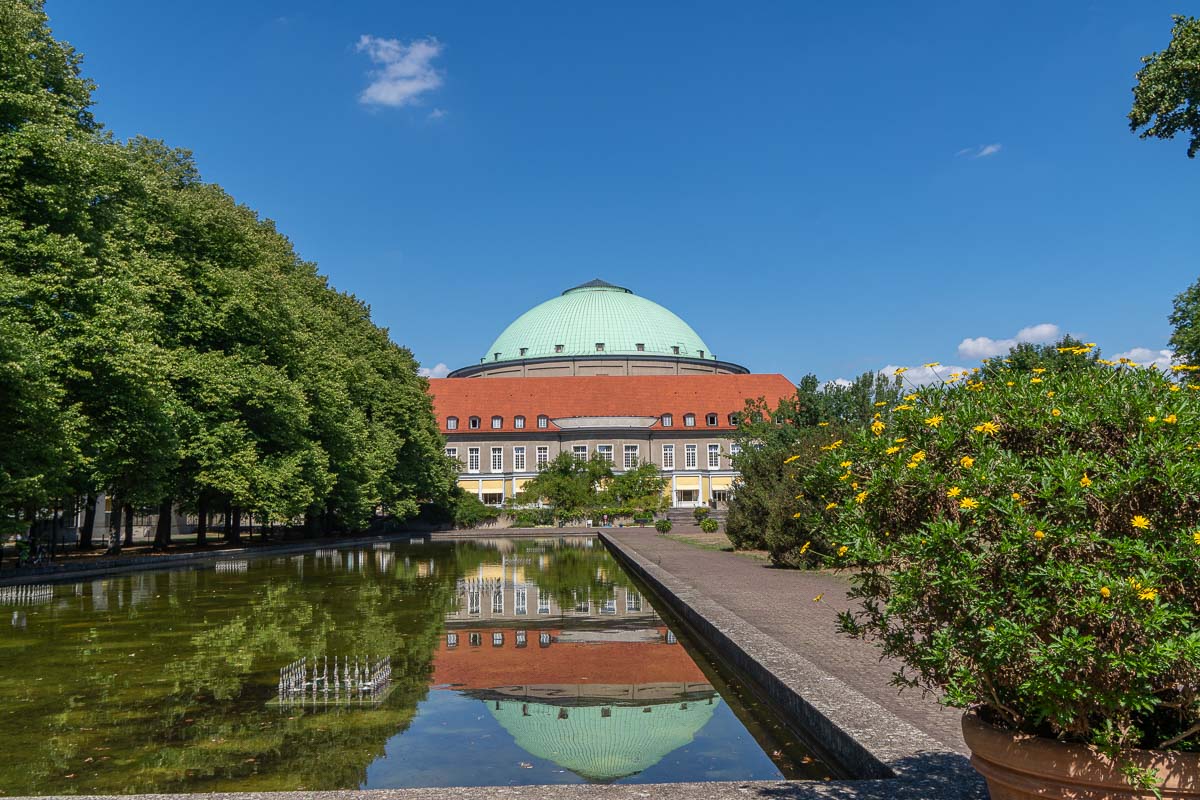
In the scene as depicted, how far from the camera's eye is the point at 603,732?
8266mm

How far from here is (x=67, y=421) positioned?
72.8 ft

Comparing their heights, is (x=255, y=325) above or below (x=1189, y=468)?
above

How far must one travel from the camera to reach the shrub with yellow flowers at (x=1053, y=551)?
12.4 ft

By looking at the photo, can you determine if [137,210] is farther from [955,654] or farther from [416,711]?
[955,654]

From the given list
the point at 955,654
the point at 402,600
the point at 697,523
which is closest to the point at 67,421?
the point at 402,600

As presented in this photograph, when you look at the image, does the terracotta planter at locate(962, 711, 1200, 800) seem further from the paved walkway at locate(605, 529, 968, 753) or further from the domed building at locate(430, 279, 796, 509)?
the domed building at locate(430, 279, 796, 509)

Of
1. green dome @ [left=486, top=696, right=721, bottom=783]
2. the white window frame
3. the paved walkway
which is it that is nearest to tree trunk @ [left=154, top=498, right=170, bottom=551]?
the paved walkway

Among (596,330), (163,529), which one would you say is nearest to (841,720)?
(163,529)

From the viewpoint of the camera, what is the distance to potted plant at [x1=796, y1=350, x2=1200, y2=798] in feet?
12.4

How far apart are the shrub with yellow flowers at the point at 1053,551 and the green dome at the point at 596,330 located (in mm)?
99248

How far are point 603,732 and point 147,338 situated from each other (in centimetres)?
2229

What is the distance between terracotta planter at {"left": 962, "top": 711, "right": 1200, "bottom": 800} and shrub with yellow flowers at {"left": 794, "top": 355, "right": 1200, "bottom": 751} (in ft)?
0.30

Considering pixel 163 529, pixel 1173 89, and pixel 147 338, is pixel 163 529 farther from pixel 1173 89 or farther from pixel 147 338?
pixel 1173 89

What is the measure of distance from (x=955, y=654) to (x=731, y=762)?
3503mm
